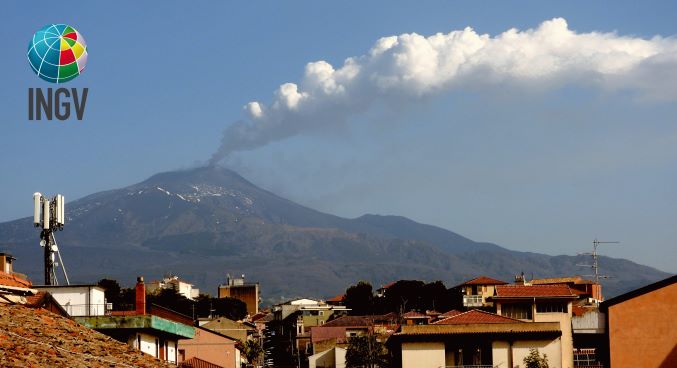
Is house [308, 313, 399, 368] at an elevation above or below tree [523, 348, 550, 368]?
above

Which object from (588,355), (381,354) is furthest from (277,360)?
(588,355)

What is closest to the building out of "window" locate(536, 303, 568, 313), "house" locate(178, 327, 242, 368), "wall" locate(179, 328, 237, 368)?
"house" locate(178, 327, 242, 368)

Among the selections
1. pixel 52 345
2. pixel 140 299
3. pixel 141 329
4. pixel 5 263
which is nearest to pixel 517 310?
pixel 5 263

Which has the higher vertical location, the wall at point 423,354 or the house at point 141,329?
the house at point 141,329

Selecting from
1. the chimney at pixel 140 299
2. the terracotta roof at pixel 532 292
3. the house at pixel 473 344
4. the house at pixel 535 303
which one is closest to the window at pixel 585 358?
the house at pixel 473 344

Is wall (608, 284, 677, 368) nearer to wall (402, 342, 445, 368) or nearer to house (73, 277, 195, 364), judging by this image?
house (73, 277, 195, 364)

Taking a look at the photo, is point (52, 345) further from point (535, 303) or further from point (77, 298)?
point (535, 303)

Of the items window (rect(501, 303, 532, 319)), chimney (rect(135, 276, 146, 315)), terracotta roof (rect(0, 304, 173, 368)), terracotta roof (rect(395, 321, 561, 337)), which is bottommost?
terracotta roof (rect(0, 304, 173, 368))

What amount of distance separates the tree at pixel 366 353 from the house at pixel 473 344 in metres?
34.1

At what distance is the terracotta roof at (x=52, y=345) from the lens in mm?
19906

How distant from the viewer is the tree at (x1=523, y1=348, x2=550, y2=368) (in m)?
61.1

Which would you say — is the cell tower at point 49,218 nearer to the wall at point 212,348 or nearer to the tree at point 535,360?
the wall at point 212,348

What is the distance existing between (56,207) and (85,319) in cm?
2470

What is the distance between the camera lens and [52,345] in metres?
22.0
